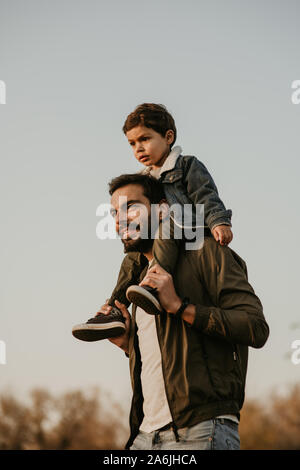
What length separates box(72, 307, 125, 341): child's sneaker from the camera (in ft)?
10.8

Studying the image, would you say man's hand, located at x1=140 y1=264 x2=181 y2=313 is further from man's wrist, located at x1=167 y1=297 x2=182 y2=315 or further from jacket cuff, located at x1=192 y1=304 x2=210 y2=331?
jacket cuff, located at x1=192 y1=304 x2=210 y2=331

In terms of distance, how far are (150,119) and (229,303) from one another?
62.8 inches

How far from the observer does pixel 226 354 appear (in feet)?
9.69

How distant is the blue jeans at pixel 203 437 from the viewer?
8.96 ft

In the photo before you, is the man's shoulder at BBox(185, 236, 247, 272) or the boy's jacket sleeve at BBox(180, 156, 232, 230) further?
the boy's jacket sleeve at BBox(180, 156, 232, 230)

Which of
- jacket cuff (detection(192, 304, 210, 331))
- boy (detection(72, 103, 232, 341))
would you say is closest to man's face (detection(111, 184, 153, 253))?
boy (detection(72, 103, 232, 341))

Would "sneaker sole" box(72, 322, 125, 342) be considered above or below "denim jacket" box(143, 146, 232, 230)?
below

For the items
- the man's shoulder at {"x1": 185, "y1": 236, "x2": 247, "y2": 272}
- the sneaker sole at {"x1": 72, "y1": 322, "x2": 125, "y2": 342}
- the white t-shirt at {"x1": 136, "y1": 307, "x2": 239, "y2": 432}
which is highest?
the man's shoulder at {"x1": 185, "y1": 236, "x2": 247, "y2": 272}

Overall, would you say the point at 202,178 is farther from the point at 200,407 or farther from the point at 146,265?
the point at 200,407

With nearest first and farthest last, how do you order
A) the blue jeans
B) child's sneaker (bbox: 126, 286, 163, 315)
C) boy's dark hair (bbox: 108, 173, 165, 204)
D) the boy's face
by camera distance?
the blue jeans → child's sneaker (bbox: 126, 286, 163, 315) → boy's dark hair (bbox: 108, 173, 165, 204) → the boy's face

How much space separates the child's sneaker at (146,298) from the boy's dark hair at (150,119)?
1.42 metres

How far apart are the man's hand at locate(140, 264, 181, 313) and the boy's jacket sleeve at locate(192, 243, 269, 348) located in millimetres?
117
